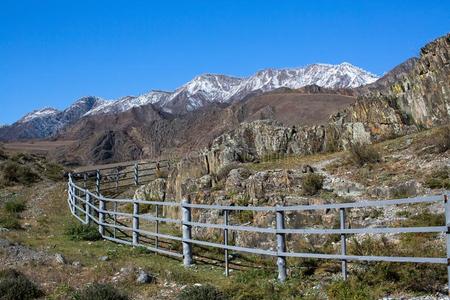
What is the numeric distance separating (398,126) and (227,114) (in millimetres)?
116046

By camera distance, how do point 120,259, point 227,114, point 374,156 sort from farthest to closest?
point 227,114 < point 374,156 < point 120,259

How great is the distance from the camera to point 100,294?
28.2ft

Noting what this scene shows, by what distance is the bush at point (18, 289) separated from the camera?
29.7ft

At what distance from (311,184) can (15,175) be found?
2360cm

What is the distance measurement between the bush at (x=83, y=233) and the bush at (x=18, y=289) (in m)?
6.91

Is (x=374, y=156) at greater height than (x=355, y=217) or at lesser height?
greater

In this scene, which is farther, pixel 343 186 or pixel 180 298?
pixel 343 186

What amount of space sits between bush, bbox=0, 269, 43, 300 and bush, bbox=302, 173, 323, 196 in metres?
8.42

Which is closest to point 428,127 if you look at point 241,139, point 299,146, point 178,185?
point 299,146

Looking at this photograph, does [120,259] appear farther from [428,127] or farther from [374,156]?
[428,127]

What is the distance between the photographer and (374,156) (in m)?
18.5

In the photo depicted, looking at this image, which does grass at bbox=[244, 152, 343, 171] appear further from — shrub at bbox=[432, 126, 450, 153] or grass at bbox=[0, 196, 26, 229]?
grass at bbox=[0, 196, 26, 229]

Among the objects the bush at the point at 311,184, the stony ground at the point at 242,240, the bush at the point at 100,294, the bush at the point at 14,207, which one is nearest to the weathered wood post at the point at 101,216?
the stony ground at the point at 242,240

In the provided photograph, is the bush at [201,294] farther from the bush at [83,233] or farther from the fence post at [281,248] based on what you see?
the bush at [83,233]
